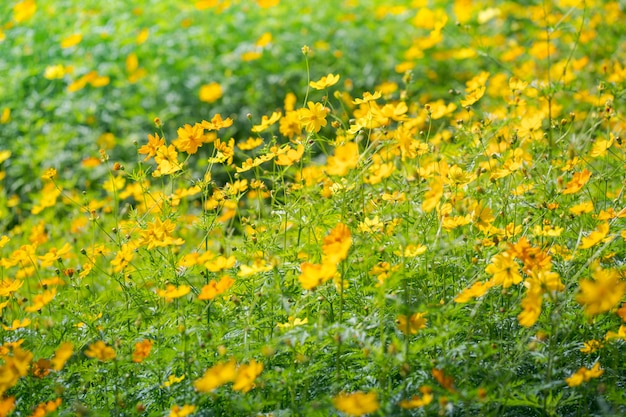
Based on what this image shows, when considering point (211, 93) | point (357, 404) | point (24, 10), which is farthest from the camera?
point (24, 10)

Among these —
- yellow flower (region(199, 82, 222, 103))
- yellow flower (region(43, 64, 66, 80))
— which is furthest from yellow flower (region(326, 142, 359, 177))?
yellow flower (region(43, 64, 66, 80))

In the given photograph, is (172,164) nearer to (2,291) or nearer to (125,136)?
(2,291)

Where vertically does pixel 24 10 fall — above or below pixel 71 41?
above

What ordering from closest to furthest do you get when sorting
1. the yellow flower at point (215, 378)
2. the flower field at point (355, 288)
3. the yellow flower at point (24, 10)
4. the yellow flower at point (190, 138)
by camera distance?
the yellow flower at point (215, 378) → the flower field at point (355, 288) → the yellow flower at point (190, 138) → the yellow flower at point (24, 10)

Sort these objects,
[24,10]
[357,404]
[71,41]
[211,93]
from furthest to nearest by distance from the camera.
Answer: [24,10] < [71,41] < [211,93] < [357,404]

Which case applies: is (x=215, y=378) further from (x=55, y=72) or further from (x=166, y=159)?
(x=55, y=72)

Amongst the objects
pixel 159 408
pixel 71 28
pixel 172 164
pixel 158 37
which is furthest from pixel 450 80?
pixel 159 408

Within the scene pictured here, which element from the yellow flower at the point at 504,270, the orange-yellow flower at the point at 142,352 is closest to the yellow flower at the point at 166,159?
the orange-yellow flower at the point at 142,352

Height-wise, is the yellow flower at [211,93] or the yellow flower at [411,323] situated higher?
the yellow flower at [411,323]

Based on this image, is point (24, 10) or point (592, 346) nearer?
point (592, 346)

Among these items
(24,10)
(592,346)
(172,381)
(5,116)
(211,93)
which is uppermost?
(172,381)

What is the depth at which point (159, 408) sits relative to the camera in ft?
6.04

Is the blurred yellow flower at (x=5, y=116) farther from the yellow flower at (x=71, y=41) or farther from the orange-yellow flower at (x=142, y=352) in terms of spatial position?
the orange-yellow flower at (x=142, y=352)

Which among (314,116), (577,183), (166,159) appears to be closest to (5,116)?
(166,159)
